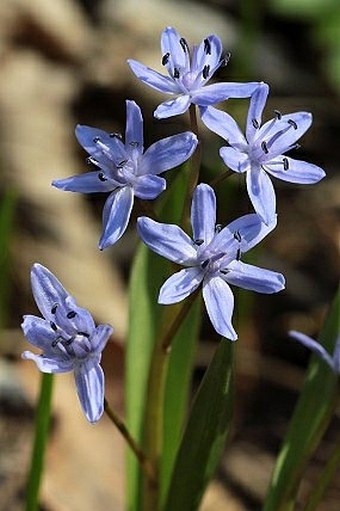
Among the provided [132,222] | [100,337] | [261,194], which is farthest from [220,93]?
[132,222]

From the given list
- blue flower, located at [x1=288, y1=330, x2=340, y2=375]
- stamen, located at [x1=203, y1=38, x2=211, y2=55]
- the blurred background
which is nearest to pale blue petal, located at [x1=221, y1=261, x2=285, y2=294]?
blue flower, located at [x1=288, y1=330, x2=340, y2=375]

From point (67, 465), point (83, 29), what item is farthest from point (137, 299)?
point (83, 29)

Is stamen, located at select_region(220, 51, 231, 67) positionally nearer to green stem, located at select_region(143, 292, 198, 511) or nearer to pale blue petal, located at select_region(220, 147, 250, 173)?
pale blue petal, located at select_region(220, 147, 250, 173)

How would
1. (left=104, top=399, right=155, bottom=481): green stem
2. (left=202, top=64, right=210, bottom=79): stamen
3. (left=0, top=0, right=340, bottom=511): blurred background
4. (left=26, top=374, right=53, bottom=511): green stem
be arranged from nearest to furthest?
(left=202, top=64, right=210, bottom=79): stamen, (left=104, top=399, right=155, bottom=481): green stem, (left=26, top=374, right=53, bottom=511): green stem, (left=0, top=0, right=340, bottom=511): blurred background

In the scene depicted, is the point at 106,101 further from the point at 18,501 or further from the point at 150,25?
the point at 18,501

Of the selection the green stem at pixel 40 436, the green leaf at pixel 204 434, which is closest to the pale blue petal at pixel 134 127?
the green leaf at pixel 204 434

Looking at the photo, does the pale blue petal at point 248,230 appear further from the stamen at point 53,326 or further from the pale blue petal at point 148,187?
the stamen at point 53,326
